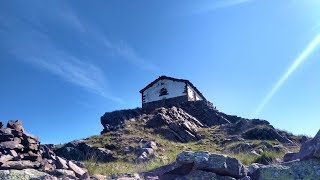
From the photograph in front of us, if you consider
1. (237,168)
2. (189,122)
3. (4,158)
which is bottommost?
(237,168)

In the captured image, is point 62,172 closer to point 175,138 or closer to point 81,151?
point 81,151

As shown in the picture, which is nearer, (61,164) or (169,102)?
(61,164)

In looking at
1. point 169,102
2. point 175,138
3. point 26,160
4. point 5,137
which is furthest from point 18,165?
point 169,102

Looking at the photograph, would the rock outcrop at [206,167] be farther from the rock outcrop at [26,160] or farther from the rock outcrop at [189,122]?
the rock outcrop at [189,122]

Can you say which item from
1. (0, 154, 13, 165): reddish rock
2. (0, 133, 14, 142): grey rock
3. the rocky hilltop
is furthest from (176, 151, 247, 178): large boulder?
(0, 133, 14, 142): grey rock

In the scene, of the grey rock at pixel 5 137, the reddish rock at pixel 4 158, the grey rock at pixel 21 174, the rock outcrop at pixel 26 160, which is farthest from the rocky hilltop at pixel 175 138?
the grey rock at pixel 5 137

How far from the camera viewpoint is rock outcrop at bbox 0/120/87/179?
10.3 metres

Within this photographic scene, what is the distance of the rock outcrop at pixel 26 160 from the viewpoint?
1031 centimetres

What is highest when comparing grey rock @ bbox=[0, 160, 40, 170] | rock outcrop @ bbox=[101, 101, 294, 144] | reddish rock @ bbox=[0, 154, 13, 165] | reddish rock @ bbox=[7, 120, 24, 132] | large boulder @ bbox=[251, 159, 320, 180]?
rock outcrop @ bbox=[101, 101, 294, 144]

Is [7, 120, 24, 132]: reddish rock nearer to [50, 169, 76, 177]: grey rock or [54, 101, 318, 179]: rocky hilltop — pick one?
[54, 101, 318, 179]: rocky hilltop

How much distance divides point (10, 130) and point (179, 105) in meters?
54.9

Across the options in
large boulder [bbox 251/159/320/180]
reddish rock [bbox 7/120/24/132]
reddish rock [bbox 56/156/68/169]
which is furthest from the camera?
reddish rock [bbox 7/120/24/132]

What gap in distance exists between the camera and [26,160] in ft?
39.1

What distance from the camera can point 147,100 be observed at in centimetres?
7462
